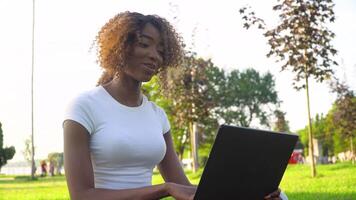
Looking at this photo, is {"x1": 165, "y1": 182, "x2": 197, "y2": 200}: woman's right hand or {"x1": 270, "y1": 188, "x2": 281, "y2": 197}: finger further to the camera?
{"x1": 270, "y1": 188, "x2": 281, "y2": 197}: finger

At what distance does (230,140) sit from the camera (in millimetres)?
2170

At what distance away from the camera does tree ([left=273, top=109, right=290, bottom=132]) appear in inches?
1795

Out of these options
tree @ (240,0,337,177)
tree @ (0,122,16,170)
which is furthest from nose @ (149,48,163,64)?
tree @ (0,122,16,170)

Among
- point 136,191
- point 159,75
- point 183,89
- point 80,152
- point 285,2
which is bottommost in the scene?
point 136,191

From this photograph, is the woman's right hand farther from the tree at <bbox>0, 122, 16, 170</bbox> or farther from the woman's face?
the tree at <bbox>0, 122, 16, 170</bbox>

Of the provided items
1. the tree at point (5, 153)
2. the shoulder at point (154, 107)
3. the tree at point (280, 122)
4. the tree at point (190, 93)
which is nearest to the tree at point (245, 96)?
the tree at point (280, 122)

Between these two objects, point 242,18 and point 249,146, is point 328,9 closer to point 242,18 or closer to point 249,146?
point 242,18

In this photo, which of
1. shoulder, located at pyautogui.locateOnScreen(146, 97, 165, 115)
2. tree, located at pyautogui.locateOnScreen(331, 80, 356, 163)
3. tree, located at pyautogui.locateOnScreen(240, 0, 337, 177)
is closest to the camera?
shoulder, located at pyautogui.locateOnScreen(146, 97, 165, 115)

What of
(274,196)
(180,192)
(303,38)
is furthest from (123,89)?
(303,38)

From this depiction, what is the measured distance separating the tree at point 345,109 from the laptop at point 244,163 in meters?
24.8

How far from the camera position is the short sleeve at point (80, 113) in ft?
7.98

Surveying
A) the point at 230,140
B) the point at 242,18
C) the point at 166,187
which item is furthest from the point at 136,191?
the point at 242,18

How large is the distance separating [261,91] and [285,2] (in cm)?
3704

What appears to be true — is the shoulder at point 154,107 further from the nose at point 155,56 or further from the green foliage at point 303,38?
the green foliage at point 303,38
